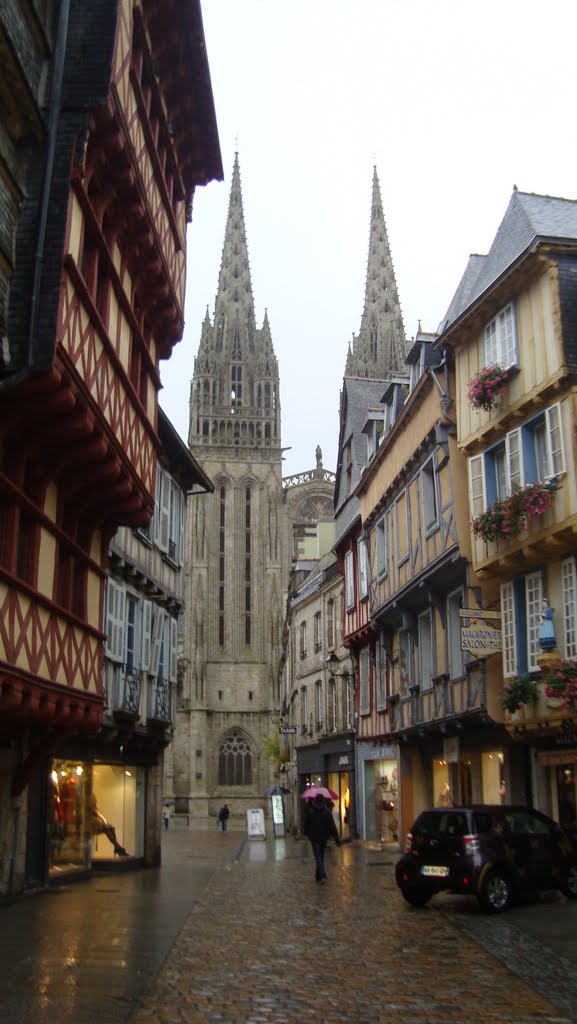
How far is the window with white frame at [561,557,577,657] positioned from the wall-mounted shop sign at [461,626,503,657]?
5.82 feet

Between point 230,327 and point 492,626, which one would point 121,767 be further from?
point 230,327

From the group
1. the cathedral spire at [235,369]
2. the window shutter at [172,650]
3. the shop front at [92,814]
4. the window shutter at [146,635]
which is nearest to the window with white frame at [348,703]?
the window shutter at [172,650]

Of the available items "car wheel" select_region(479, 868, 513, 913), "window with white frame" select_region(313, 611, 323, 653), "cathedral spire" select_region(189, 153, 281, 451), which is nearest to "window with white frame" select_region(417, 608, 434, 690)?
"car wheel" select_region(479, 868, 513, 913)

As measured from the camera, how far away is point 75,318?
10.6 meters

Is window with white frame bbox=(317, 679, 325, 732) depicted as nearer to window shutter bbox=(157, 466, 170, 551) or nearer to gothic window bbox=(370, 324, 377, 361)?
window shutter bbox=(157, 466, 170, 551)

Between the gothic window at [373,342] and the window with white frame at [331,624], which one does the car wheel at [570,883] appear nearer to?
the window with white frame at [331,624]

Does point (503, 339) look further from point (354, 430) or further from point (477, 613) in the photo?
point (354, 430)

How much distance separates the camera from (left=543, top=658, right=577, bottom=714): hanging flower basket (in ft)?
41.6

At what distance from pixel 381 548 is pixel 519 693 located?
368 inches

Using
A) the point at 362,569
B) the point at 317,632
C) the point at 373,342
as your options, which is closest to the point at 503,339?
the point at 362,569

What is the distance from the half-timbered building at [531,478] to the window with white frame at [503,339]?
0.06 feet

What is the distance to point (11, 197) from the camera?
9.62 metres

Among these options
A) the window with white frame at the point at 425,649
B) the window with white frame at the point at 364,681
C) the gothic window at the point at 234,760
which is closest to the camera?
the window with white frame at the point at 425,649

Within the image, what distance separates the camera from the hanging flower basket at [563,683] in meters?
12.7
